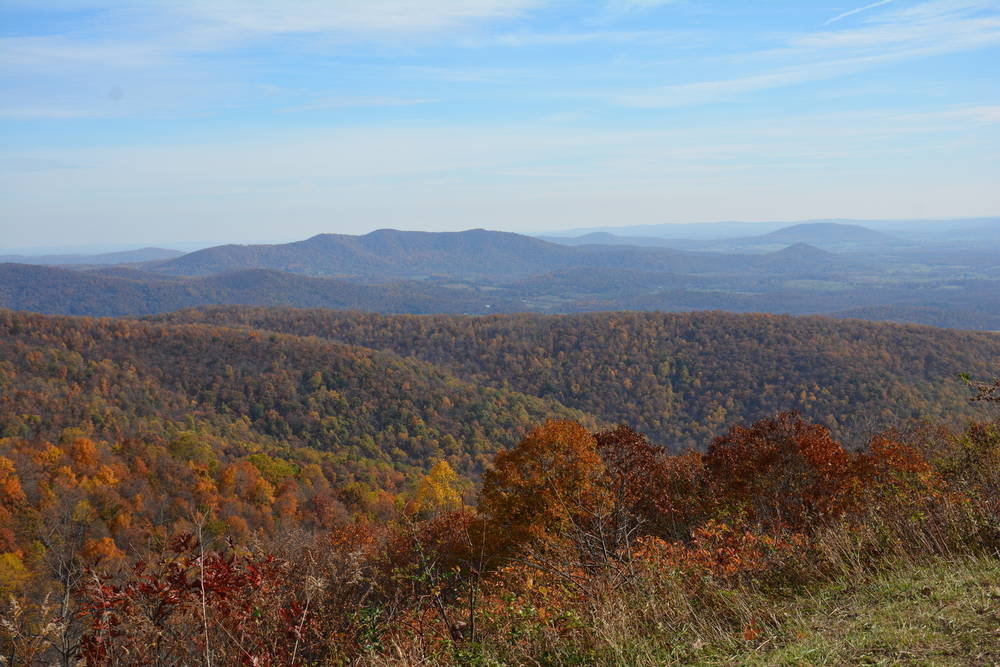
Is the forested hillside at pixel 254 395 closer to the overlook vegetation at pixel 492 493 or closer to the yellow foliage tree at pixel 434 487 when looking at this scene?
the overlook vegetation at pixel 492 493

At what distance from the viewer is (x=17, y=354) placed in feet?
269

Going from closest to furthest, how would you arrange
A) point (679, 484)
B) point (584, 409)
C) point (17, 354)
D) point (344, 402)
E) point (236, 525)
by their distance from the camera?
point (679, 484), point (236, 525), point (17, 354), point (344, 402), point (584, 409)

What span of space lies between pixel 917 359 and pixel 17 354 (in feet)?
421

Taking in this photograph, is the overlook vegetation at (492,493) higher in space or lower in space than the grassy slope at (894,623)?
lower

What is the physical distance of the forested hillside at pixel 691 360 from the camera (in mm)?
90062

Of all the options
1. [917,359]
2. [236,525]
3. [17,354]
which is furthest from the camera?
[917,359]

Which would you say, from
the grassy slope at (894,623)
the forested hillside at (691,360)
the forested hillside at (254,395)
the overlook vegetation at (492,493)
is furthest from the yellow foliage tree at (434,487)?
the forested hillside at (691,360)

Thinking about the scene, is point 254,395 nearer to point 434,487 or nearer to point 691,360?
point 434,487

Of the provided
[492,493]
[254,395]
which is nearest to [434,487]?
[492,493]

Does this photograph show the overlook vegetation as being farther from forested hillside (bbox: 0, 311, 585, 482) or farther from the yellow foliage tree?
the yellow foliage tree

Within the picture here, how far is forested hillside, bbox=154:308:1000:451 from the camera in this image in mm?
90062

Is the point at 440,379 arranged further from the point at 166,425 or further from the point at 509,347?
the point at 166,425

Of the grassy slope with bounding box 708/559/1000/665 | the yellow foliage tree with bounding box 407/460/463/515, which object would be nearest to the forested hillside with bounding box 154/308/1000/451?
the yellow foliage tree with bounding box 407/460/463/515

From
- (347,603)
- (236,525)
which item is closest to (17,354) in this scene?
(236,525)
